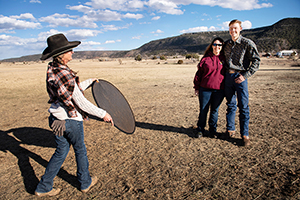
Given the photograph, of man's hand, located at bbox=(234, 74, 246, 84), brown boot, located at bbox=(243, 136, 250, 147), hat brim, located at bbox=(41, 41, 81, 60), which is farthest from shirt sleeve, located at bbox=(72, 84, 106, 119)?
brown boot, located at bbox=(243, 136, 250, 147)

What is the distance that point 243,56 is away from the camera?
3432 mm

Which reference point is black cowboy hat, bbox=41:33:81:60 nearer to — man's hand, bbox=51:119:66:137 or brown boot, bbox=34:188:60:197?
man's hand, bbox=51:119:66:137

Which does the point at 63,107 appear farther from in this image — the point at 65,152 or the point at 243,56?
the point at 243,56

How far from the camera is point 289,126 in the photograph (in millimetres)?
4441

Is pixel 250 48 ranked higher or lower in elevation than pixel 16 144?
higher

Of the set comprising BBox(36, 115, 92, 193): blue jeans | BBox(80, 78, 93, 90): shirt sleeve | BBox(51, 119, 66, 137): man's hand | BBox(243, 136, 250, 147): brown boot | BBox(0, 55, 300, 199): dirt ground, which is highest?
BBox(80, 78, 93, 90): shirt sleeve

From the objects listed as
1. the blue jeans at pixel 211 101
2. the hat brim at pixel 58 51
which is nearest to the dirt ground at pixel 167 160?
the blue jeans at pixel 211 101

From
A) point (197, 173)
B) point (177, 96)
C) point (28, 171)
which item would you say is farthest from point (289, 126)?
point (28, 171)

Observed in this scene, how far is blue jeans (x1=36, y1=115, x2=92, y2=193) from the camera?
7.68 feet

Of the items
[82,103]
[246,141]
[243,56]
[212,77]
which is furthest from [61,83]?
[246,141]

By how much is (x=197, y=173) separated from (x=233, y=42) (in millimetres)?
2343

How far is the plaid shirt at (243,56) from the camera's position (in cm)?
336

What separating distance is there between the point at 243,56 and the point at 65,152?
3.22 m

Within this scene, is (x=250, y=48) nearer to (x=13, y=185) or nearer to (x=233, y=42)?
(x=233, y=42)
